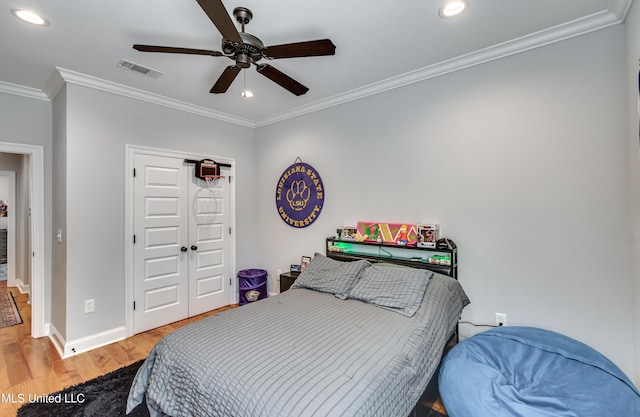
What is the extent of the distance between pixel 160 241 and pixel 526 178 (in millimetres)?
3801

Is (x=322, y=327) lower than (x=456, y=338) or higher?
higher

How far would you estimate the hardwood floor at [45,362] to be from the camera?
2.25m

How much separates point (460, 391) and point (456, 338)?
0.97 meters

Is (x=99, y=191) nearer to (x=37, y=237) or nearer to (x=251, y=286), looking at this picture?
(x=37, y=237)

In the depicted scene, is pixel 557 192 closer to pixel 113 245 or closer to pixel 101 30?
pixel 101 30

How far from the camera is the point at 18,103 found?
9.84ft

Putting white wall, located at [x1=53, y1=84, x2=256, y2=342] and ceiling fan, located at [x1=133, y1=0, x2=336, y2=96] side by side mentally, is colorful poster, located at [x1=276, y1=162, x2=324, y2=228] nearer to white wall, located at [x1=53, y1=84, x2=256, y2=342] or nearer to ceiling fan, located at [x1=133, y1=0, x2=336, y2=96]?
white wall, located at [x1=53, y1=84, x2=256, y2=342]

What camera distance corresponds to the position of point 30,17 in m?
1.94

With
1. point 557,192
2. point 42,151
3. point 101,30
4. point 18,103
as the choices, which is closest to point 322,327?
point 557,192

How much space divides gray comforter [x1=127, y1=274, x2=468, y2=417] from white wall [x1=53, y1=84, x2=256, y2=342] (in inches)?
66.1

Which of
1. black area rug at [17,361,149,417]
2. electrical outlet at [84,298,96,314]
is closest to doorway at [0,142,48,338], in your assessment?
electrical outlet at [84,298,96,314]

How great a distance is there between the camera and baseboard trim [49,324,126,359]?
2.76 meters

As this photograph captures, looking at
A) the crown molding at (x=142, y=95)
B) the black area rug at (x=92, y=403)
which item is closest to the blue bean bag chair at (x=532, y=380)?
the black area rug at (x=92, y=403)

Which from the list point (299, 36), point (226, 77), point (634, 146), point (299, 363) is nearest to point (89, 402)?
point (299, 363)
